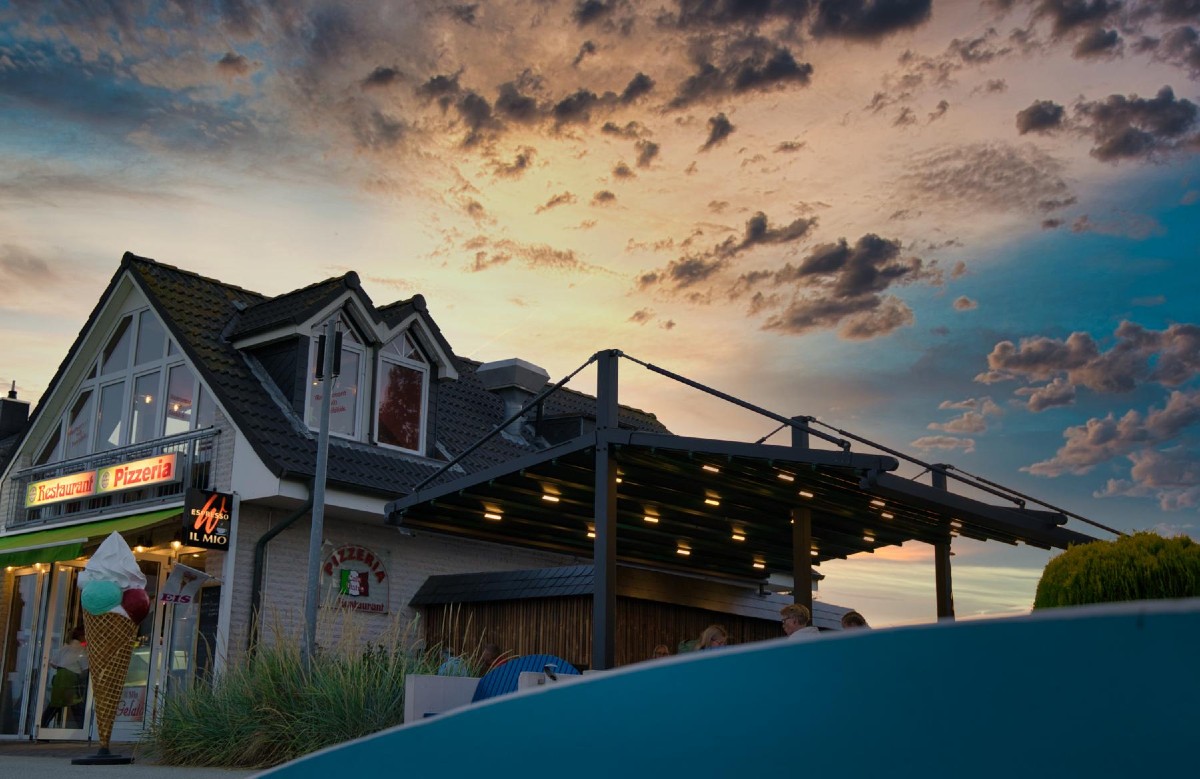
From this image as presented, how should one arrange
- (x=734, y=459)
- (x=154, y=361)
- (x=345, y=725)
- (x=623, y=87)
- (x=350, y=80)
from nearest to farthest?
(x=345, y=725) → (x=734, y=459) → (x=623, y=87) → (x=350, y=80) → (x=154, y=361)

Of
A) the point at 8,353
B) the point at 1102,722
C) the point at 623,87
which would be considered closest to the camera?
the point at 1102,722

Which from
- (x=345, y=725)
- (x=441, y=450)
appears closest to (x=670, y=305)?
(x=441, y=450)

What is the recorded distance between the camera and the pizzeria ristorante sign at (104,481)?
16984 mm

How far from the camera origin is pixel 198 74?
1573cm

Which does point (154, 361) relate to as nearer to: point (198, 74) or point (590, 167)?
point (198, 74)

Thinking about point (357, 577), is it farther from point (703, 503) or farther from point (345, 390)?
point (703, 503)

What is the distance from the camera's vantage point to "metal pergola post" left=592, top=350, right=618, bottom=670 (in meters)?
11.8

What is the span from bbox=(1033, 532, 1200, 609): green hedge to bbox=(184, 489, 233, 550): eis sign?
11182mm

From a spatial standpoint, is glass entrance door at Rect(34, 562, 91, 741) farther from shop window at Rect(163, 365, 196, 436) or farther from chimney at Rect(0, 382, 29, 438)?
chimney at Rect(0, 382, 29, 438)

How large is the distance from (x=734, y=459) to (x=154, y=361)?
1078cm

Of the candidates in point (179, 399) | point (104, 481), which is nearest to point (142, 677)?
point (104, 481)

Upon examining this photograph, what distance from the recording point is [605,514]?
1202 centimetres

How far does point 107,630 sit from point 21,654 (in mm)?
8333

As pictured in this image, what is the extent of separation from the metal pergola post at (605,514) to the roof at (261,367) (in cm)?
550
